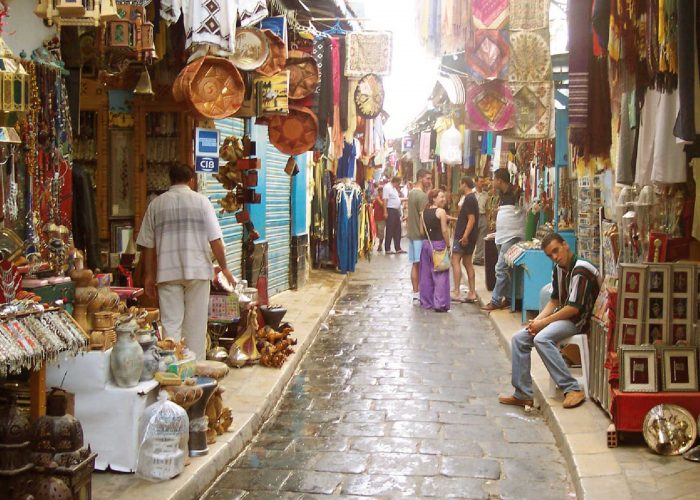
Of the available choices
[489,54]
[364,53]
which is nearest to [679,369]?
[489,54]

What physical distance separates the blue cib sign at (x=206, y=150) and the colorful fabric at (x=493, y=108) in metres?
3.86

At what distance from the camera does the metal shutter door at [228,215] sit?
→ 1052 centimetres

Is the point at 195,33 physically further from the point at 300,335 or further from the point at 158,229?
the point at 300,335

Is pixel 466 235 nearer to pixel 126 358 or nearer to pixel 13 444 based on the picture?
pixel 126 358

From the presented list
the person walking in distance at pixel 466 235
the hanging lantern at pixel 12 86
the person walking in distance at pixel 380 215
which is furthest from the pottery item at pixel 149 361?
the person walking in distance at pixel 380 215

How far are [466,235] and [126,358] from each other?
9.32m

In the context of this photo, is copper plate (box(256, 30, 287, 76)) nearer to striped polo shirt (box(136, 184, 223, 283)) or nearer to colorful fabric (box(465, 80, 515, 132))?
striped polo shirt (box(136, 184, 223, 283))

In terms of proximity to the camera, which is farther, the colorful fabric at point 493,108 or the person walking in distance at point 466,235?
the person walking in distance at point 466,235

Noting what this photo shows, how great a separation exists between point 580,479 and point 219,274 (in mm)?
4644

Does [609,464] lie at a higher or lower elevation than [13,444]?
lower

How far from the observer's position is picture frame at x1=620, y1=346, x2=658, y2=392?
6039 millimetres

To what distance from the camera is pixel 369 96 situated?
13773mm

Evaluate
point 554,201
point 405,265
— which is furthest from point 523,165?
point 405,265

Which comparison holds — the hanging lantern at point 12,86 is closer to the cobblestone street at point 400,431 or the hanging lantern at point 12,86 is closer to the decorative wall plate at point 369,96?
the cobblestone street at point 400,431
